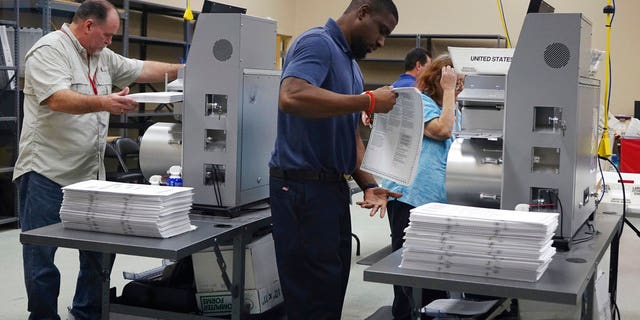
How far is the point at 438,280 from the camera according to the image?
193 centimetres

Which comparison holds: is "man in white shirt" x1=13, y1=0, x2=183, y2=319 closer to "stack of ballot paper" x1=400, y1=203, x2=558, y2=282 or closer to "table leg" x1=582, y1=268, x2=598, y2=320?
"stack of ballot paper" x1=400, y1=203, x2=558, y2=282

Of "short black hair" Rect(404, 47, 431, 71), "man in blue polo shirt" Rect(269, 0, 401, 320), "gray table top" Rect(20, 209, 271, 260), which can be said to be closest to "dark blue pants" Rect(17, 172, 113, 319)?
"gray table top" Rect(20, 209, 271, 260)

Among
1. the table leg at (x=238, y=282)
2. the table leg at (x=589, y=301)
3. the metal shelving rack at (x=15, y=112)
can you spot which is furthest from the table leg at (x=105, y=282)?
the metal shelving rack at (x=15, y=112)

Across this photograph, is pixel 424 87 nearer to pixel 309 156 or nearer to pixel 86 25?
pixel 309 156

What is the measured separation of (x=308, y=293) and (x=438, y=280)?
0.59 m

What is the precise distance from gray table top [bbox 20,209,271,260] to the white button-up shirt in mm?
550

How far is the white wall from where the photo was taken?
30.6 ft

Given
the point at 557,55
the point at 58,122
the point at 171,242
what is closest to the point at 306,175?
the point at 171,242

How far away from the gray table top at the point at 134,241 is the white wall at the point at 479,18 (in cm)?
600

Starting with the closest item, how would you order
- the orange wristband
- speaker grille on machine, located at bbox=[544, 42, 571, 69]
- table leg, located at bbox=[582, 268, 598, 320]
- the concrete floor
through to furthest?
the orange wristband < speaker grille on machine, located at bbox=[544, 42, 571, 69] < table leg, located at bbox=[582, 268, 598, 320] < the concrete floor

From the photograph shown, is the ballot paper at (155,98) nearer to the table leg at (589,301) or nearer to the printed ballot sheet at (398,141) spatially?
the printed ballot sheet at (398,141)

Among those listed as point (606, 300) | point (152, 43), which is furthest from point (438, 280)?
point (152, 43)

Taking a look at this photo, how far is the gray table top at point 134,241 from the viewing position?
2.28 m

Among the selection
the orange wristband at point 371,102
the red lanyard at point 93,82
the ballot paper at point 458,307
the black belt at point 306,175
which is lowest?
the ballot paper at point 458,307
